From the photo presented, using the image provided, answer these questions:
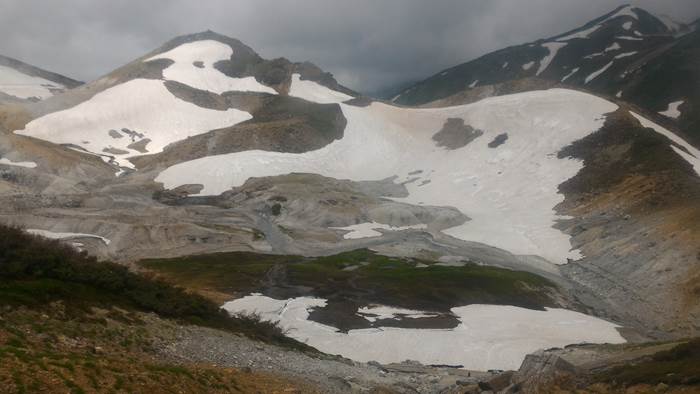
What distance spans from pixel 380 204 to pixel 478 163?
31.0m

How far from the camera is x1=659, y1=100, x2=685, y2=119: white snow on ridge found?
167 m

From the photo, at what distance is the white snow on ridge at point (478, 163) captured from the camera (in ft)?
297

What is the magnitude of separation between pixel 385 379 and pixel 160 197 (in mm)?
85359

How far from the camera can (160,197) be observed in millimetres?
101375

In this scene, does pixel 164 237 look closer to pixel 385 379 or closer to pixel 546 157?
pixel 385 379

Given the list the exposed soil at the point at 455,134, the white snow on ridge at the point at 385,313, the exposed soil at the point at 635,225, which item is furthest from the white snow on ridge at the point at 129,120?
the white snow on ridge at the point at 385,313

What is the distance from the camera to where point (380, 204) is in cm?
10181

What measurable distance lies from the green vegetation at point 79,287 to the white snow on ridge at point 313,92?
15144cm

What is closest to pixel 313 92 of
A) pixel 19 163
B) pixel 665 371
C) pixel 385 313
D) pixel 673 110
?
pixel 19 163

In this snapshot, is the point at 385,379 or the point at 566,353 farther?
the point at 566,353

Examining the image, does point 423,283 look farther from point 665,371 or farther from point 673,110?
point 673,110

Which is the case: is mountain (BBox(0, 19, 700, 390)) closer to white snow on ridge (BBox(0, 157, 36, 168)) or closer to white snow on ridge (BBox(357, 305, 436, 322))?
white snow on ridge (BBox(357, 305, 436, 322))

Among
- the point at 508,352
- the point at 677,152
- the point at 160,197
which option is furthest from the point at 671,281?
the point at 160,197

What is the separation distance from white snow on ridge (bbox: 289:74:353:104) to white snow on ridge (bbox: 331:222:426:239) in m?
86.7
